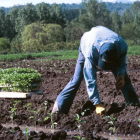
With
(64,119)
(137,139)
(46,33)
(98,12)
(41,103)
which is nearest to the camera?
(137,139)

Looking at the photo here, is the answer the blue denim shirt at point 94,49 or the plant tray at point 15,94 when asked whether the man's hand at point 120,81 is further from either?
the plant tray at point 15,94

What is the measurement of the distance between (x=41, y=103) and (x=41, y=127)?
1.12m

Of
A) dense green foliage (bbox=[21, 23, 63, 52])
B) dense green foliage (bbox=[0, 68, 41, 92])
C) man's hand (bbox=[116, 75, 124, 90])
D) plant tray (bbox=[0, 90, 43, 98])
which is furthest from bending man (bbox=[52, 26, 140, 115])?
dense green foliage (bbox=[21, 23, 63, 52])

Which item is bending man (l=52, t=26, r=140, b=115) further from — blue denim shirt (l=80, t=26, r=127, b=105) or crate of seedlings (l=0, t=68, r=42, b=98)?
crate of seedlings (l=0, t=68, r=42, b=98)

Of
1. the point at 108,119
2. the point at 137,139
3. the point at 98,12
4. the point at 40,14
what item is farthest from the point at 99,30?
the point at 98,12

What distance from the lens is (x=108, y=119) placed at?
4.90 m

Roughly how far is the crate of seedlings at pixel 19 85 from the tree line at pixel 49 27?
26.4 metres

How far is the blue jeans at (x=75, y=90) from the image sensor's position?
5359 mm

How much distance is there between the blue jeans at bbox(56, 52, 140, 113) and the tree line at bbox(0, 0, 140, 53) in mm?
28403

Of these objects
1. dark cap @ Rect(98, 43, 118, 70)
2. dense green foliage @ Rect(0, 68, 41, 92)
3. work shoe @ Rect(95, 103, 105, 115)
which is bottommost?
dense green foliage @ Rect(0, 68, 41, 92)

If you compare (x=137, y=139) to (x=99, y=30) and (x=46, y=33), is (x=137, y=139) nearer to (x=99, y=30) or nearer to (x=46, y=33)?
(x=99, y=30)

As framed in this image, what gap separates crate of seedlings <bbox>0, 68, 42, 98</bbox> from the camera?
6.95 m

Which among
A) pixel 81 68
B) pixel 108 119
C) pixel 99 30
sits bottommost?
pixel 108 119

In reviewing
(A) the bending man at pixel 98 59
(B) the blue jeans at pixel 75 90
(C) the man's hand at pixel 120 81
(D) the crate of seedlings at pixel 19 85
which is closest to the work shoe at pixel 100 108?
(A) the bending man at pixel 98 59
